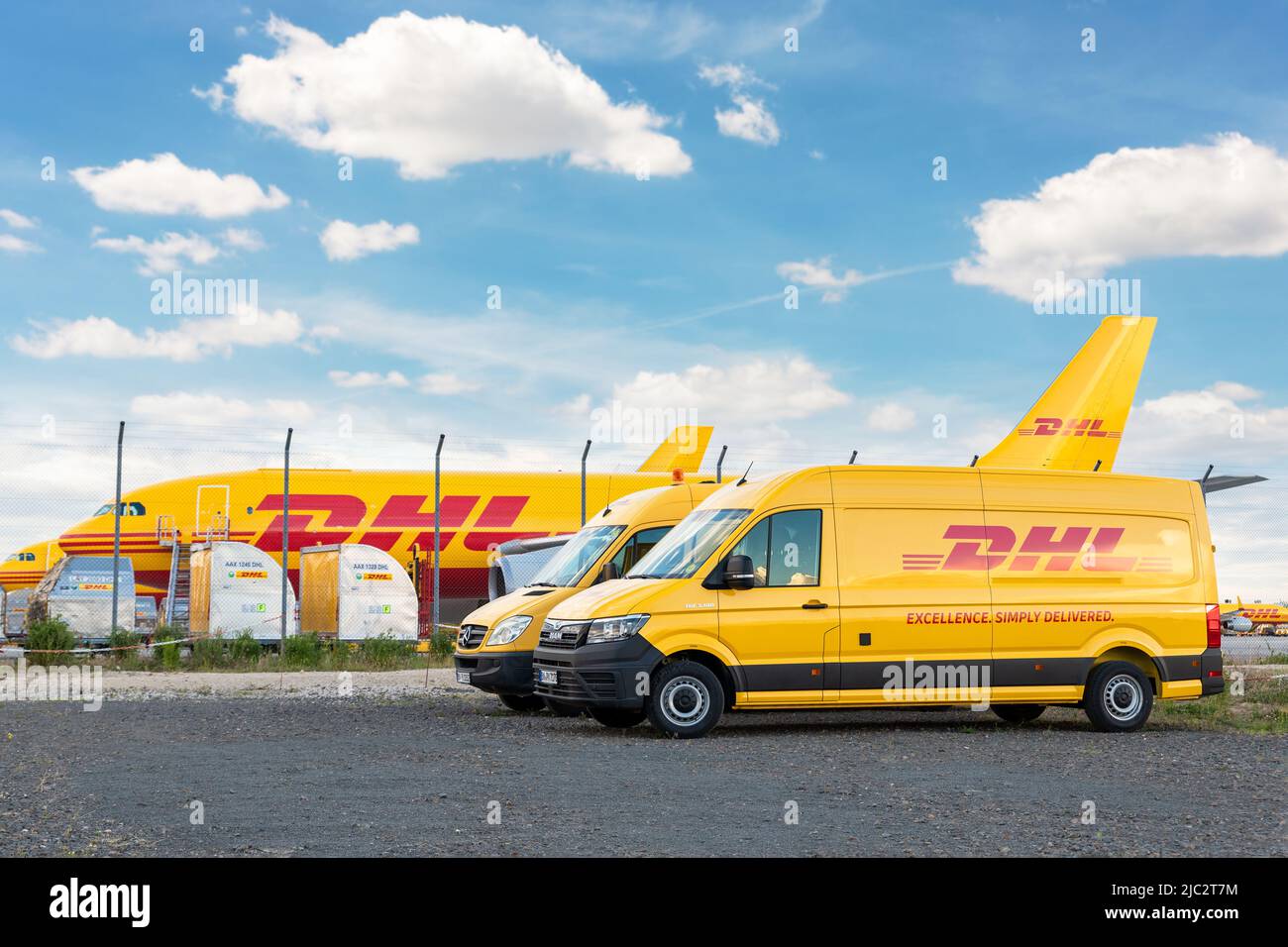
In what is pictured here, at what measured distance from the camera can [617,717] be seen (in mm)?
13844

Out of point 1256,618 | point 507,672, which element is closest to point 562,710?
point 507,672

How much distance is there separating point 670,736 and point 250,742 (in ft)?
11.9

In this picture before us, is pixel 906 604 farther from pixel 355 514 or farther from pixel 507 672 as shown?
pixel 355 514

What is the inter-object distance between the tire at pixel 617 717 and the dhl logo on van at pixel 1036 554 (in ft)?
9.94

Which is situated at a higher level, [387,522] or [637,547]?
[387,522]

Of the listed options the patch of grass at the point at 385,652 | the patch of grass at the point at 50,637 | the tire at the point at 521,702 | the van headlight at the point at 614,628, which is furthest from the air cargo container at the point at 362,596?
the van headlight at the point at 614,628

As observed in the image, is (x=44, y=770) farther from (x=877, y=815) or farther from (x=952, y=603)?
(x=952, y=603)

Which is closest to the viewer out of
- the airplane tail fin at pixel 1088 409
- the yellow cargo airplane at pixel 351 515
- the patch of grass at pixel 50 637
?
the patch of grass at pixel 50 637

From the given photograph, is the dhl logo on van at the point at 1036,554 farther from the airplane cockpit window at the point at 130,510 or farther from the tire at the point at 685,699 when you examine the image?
the airplane cockpit window at the point at 130,510

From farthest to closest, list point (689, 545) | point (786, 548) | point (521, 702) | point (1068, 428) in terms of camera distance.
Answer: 1. point (1068, 428)
2. point (521, 702)
3. point (689, 545)
4. point (786, 548)

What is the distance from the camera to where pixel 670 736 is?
1262cm

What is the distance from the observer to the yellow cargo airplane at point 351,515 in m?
31.8

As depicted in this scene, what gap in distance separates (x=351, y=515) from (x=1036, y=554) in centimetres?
2203
